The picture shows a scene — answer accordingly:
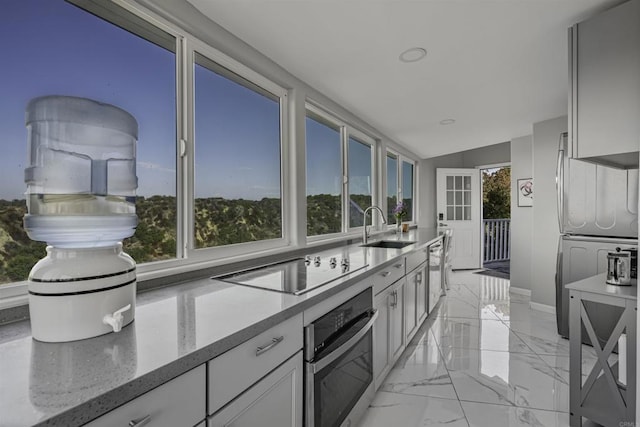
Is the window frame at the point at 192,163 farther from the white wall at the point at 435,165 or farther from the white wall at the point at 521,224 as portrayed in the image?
the white wall at the point at 435,165

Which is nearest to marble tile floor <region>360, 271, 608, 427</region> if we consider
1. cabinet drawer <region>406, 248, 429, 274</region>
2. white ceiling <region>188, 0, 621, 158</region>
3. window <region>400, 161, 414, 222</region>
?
cabinet drawer <region>406, 248, 429, 274</region>

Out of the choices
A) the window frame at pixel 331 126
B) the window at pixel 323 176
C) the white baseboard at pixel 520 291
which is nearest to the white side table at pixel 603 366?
the window frame at pixel 331 126

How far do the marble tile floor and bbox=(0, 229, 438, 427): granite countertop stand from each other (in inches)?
50.9

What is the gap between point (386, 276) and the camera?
211 centimetres

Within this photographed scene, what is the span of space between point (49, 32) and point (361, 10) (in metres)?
1.40

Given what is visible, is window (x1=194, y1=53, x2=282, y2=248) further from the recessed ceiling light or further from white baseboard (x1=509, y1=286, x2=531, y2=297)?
white baseboard (x1=509, y1=286, x2=531, y2=297)

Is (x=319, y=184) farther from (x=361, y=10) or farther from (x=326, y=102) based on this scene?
(x=361, y=10)

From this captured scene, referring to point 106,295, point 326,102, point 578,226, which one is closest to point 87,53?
point 106,295

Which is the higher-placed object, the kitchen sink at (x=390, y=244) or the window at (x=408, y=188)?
the window at (x=408, y=188)

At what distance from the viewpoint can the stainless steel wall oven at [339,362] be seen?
1.24 m

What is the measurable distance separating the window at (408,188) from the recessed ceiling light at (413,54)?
341 centimetres

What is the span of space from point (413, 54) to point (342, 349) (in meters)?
1.94

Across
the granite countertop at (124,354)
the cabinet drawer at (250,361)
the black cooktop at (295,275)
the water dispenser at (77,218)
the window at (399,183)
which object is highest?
the window at (399,183)

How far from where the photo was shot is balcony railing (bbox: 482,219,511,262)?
24.4ft
